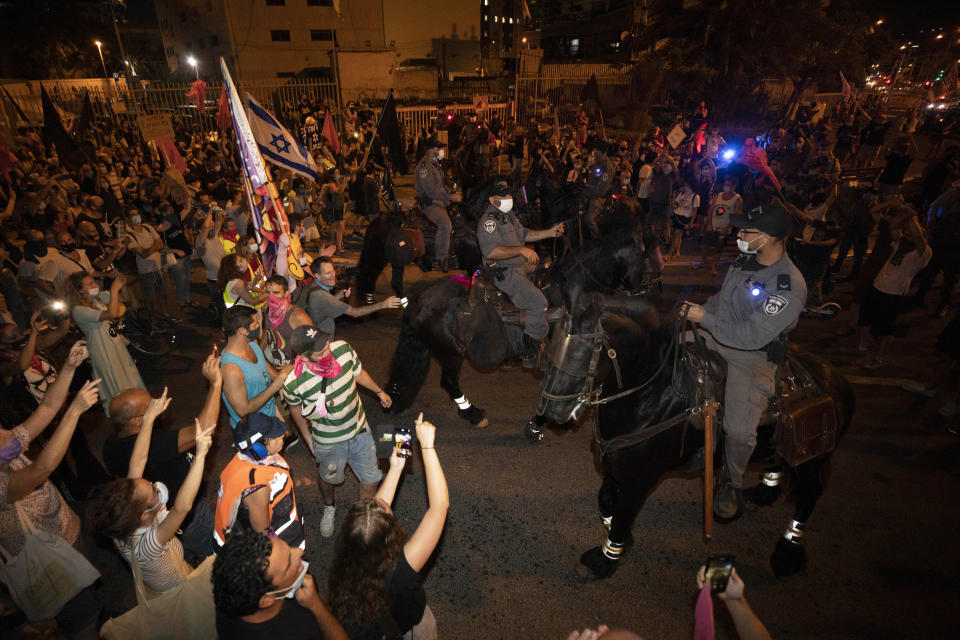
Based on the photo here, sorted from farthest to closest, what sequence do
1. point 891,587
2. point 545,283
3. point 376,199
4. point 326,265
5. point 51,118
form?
point 376,199
point 51,118
point 545,283
point 326,265
point 891,587

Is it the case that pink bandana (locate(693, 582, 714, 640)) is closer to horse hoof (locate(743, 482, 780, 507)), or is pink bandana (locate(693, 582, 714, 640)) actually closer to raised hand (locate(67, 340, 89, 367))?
horse hoof (locate(743, 482, 780, 507))

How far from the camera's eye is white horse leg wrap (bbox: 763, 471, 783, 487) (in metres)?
4.41

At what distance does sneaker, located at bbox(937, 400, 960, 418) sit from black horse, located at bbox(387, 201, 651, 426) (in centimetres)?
378

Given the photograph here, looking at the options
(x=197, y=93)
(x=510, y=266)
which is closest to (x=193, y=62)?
(x=197, y=93)

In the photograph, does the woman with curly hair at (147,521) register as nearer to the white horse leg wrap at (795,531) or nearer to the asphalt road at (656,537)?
the asphalt road at (656,537)

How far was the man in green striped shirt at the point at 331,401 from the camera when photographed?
3645 millimetres

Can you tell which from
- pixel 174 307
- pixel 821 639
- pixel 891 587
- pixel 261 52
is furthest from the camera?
pixel 261 52

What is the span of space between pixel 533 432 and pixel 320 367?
110 inches

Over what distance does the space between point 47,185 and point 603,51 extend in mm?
53078

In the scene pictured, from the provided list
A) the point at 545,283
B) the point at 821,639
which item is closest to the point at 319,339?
the point at 545,283

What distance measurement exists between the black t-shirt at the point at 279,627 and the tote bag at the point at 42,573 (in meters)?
1.79

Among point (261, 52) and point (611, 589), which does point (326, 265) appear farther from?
point (261, 52)

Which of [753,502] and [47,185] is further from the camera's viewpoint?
[47,185]

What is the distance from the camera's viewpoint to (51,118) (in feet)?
36.1
